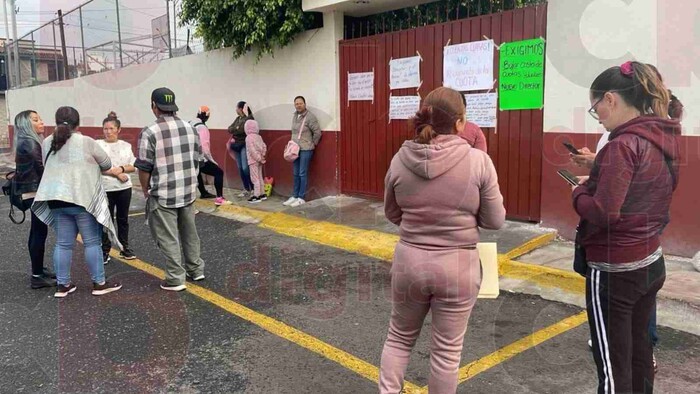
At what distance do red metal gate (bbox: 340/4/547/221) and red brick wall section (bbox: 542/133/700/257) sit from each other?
0.53ft

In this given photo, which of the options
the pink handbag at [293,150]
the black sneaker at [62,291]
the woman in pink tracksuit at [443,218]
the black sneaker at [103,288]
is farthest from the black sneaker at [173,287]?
the pink handbag at [293,150]

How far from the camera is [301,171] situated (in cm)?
899

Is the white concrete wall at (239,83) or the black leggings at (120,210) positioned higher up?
the white concrete wall at (239,83)

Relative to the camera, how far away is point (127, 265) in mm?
6129

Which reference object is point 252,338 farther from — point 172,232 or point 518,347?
point 518,347

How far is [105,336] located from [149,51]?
10825mm

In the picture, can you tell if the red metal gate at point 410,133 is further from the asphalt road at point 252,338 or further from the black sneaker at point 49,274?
the black sneaker at point 49,274

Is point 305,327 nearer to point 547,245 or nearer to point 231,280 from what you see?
point 231,280

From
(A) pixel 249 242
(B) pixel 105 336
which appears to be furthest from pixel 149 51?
(B) pixel 105 336

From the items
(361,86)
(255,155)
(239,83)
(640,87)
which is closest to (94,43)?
(239,83)

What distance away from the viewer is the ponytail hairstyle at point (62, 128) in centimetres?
481

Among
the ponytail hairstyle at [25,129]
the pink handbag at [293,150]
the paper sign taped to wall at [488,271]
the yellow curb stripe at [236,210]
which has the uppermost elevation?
the ponytail hairstyle at [25,129]

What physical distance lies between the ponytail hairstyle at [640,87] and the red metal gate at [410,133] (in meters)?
3.93

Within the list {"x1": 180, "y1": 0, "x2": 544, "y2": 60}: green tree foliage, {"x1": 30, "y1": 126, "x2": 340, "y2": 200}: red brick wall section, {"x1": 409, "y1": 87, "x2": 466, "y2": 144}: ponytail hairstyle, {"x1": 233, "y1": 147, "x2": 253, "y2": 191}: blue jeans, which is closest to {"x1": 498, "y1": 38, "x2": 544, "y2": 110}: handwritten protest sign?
{"x1": 180, "y1": 0, "x2": 544, "y2": 60}: green tree foliage
